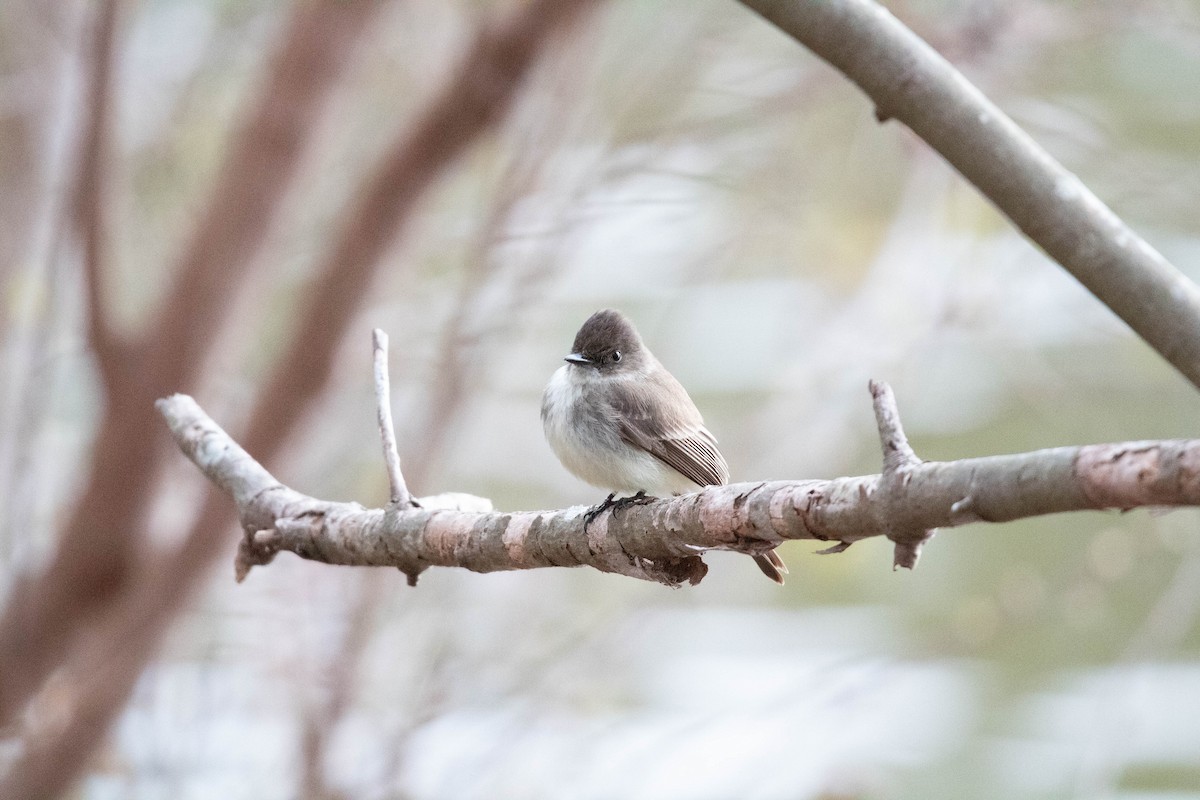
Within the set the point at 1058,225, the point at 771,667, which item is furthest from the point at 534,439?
the point at 1058,225

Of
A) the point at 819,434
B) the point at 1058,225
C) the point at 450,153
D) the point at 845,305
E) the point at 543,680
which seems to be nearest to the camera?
the point at 1058,225

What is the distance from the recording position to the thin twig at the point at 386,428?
2.48m

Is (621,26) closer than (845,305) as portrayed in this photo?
No

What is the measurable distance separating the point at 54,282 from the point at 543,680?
215 cm

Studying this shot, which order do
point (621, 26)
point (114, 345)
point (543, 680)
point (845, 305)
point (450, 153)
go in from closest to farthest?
1. point (450, 153)
2. point (114, 345)
3. point (543, 680)
4. point (845, 305)
5. point (621, 26)

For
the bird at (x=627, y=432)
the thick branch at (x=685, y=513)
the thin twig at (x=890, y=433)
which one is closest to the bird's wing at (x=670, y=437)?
the bird at (x=627, y=432)

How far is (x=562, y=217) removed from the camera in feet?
14.1

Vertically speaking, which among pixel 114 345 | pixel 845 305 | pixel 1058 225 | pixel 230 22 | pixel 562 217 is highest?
pixel 230 22

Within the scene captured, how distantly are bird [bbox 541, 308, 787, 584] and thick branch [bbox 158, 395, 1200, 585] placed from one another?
1.77ft

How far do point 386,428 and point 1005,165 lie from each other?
122 cm

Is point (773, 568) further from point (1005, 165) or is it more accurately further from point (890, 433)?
point (890, 433)

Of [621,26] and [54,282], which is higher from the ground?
[621,26]

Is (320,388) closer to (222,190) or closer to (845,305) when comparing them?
(222,190)

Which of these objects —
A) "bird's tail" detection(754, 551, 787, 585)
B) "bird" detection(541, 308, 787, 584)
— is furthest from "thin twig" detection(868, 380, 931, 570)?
"bird" detection(541, 308, 787, 584)
